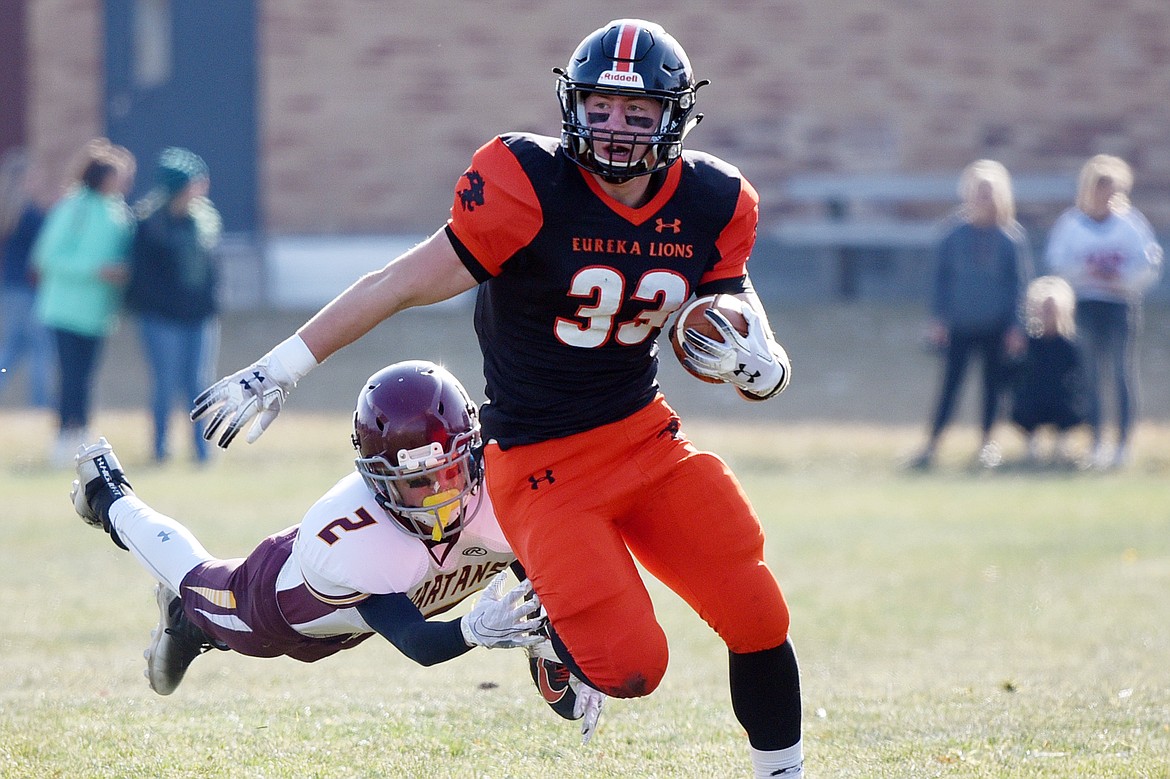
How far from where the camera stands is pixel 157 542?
4805 mm

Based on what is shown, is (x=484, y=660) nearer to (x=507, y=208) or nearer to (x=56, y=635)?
(x=56, y=635)

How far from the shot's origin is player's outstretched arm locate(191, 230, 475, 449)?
3717mm

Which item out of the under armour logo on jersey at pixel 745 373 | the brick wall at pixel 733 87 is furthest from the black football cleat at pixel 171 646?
the brick wall at pixel 733 87

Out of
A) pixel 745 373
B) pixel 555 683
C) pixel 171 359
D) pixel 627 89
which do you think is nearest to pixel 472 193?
pixel 627 89

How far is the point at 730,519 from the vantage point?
151 inches

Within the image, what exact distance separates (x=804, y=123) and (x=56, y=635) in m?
11.7

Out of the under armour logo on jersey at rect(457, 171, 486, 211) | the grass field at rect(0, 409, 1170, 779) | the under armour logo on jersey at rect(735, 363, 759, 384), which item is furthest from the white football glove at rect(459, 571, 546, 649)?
the under armour logo on jersey at rect(457, 171, 486, 211)

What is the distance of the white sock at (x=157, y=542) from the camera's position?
4.72m

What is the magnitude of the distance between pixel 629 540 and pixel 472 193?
99cm

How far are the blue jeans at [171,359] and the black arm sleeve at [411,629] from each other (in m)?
6.69

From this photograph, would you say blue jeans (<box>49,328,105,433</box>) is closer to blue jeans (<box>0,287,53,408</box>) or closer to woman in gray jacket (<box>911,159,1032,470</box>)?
blue jeans (<box>0,287,53,408</box>)

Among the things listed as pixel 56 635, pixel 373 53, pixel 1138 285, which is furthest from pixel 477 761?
pixel 373 53

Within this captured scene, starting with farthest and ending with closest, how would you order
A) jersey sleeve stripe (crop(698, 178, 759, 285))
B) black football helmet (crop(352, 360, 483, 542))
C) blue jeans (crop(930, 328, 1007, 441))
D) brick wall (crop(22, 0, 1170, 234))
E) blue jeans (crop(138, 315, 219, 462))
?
brick wall (crop(22, 0, 1170, 234)) → blue jeans (crop(930, 328, 1007, 441)) → blue jeans (crop(138, 315, 219, 462)) → black football helmet (crop(352, 360, 483, 542)) → jersey sleeve stripe (crop(698, 178, 759, 285))

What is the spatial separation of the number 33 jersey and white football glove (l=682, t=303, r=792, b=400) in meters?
0.12
